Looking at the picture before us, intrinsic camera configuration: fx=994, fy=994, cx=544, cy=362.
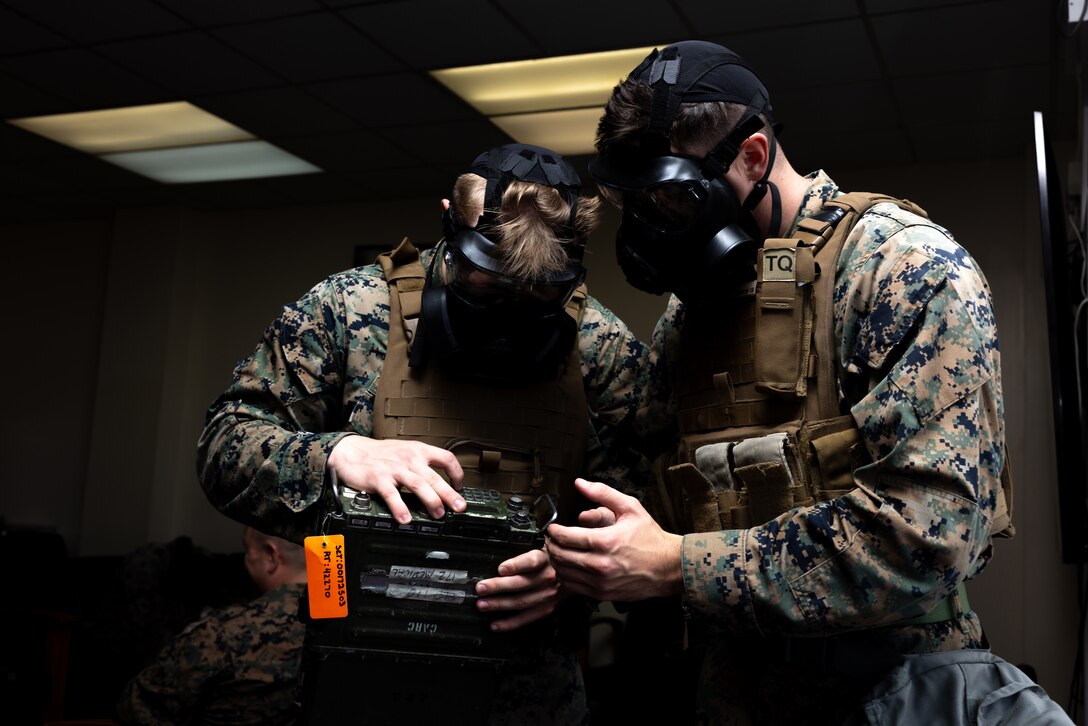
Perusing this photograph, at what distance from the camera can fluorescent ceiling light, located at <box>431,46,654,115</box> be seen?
4.27 m

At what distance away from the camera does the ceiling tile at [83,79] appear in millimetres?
4367

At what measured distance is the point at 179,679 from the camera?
2.46 meters

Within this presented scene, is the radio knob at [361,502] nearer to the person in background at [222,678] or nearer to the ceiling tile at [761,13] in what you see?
the person in background at [222,678]

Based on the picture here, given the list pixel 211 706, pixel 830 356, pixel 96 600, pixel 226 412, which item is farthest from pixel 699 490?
pixel 96 600

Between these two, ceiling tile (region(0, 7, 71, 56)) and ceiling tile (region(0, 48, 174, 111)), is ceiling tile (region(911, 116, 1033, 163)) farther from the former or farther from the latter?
ceiling tile (region(0, 7, 71, 56))

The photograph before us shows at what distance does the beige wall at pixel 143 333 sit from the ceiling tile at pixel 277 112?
1348 mm

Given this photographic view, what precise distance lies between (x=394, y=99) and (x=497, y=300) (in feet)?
11.5

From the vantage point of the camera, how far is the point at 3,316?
24.4 ft

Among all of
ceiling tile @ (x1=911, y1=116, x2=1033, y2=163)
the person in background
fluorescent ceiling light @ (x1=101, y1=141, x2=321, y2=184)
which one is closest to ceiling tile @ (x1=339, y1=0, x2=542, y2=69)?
fluorescent ceiling light @ (x1=101, y1=141, x2=321, y2=184)

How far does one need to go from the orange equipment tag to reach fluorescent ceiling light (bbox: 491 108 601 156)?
12.6ft

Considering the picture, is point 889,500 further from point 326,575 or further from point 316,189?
point 316,189

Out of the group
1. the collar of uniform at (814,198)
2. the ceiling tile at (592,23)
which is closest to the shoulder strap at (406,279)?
the collar of uniform at (814,198)

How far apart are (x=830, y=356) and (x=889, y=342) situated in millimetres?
124

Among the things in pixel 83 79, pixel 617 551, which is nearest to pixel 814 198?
pixel 617 551
